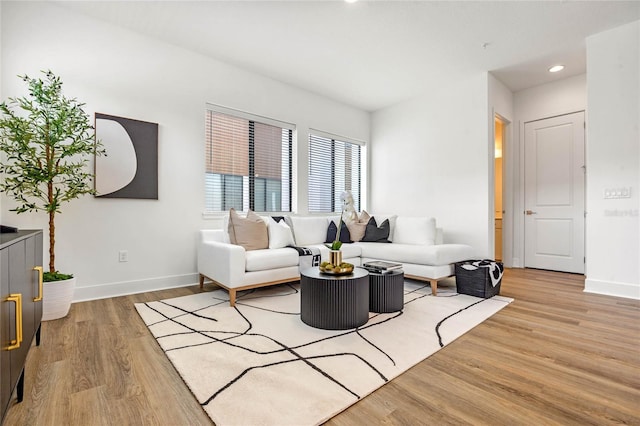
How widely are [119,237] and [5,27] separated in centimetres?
203

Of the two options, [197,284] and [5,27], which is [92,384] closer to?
[197,284]

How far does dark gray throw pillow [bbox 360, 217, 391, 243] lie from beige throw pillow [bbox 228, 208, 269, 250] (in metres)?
1.50

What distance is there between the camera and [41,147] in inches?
105

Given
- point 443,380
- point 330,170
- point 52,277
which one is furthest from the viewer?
point 330,170

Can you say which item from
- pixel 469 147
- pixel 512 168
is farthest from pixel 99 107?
A: pixel 512 168

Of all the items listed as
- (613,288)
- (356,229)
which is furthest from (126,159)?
(613,288)

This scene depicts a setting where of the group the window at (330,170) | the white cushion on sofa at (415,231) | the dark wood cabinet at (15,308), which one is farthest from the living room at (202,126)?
the dark wood cabinet at (15,308)

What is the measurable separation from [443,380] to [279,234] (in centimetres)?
232

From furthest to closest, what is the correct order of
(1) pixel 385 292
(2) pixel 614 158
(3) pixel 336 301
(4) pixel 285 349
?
(2) pixel 614 158
(1) pixel 385 292
(3) pixel 336 301
(4) pixel 285 349

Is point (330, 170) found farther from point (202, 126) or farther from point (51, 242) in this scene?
point (51, 242)

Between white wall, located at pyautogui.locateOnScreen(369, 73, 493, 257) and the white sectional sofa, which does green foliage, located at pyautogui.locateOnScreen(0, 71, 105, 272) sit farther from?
white wall, located at pyautogui.locateOnScreen(369, 73, 493, 257)

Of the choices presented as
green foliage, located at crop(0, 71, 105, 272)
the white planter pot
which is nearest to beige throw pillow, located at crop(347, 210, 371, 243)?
green foliage, located at crop(0, 71, 105, 272)

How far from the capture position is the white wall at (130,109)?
2.80 metres

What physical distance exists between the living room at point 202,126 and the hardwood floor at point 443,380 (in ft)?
3.17
